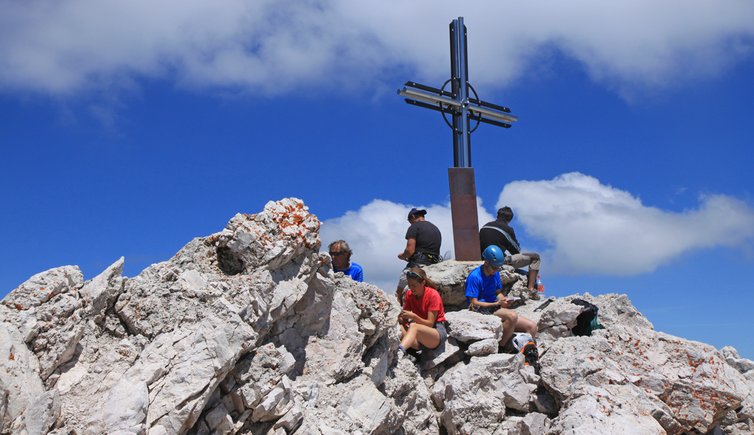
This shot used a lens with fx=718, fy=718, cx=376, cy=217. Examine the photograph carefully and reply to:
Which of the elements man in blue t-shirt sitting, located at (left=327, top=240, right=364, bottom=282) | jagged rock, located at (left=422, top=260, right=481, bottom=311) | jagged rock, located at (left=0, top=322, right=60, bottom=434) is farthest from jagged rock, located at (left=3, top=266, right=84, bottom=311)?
jagged rock, located at (left=422, top=260, right=481, bottom=311)

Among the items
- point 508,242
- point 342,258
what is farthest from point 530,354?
point 508,242

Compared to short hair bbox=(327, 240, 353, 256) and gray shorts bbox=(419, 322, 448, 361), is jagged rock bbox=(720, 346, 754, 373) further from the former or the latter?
short hair bbox=(327, 240, 353, 256)

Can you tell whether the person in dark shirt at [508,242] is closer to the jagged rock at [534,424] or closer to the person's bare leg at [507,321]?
the person's bare leg at [507,321]

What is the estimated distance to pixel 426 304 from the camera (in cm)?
983

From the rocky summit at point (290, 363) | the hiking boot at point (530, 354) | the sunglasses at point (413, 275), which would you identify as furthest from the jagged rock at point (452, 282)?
the sunglasses at point (413, 275)

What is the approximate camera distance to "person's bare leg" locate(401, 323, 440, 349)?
970cm

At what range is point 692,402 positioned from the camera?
378 inches

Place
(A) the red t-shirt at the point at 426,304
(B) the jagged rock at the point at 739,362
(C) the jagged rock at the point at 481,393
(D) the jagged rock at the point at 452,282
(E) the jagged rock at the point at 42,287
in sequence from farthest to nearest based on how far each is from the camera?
(B) the jagged rock at the point at 739,362 < (D) the jagged rock at the point at 452,282 < (A) the red t-shirt at the point at 426,304 < (C) the jagged rock at the point at 481,393 < (E) the jagged rock at the point at 42,287

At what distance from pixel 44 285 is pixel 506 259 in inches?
335

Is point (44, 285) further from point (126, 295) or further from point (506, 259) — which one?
point (506, 259)

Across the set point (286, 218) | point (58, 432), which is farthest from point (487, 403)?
point (58, 432)

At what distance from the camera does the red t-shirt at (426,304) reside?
32.1ft

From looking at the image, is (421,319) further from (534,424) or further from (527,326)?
(527,326)

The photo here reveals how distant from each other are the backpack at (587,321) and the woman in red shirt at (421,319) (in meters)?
2.80
